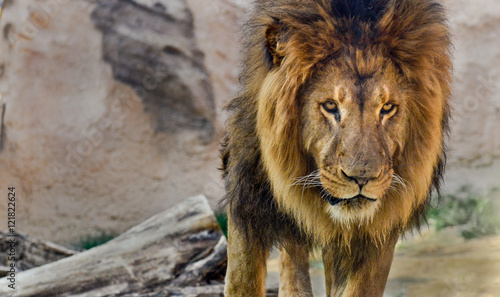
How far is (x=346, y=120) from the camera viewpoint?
2.45 meters

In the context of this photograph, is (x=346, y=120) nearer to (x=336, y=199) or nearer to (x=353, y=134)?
(x=353, y=134)

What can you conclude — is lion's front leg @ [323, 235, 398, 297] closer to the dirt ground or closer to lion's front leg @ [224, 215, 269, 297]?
lion's front leg @ [224, 215, 269, 297]

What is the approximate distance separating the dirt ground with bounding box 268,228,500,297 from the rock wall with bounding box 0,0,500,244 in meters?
1.25

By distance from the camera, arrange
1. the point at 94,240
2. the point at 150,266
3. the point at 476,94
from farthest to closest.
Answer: the point at 476,94 < the point at 94,240 < the point at 150,266

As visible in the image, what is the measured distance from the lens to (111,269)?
13.7 ft

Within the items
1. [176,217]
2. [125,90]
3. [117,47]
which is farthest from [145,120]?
[176,217]

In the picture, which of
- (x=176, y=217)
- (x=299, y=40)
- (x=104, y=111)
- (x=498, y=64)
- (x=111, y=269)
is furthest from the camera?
(x=498, y=64)

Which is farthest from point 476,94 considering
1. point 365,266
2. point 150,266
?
point 365,266

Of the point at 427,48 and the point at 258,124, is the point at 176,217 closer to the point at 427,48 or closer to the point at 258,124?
the point at 258,124

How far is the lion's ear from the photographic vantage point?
2.62m

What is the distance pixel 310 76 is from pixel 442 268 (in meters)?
3.19

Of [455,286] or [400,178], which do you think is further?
[455,286]

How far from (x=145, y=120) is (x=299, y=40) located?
4.18m

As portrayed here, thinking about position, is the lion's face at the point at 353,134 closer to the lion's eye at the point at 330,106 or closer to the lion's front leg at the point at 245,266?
the lion's eye at the point at 330,106
